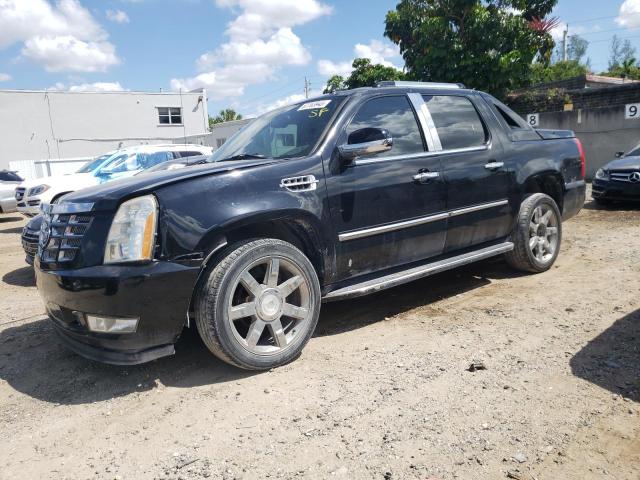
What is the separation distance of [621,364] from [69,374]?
11.9 ft

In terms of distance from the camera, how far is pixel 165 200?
10.1ft

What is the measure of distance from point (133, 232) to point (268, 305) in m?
0.95

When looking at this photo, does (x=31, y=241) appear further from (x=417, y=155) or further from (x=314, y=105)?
(x=417, y=155)

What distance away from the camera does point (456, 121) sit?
15.4 ft

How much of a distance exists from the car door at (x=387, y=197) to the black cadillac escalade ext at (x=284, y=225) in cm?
1

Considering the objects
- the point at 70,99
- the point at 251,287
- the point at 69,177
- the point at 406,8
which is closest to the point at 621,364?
the point at 251,287

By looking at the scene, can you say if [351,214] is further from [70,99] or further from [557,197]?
[70,99]

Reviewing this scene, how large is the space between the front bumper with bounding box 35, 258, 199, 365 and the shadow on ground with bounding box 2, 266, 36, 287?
3586 millimetres

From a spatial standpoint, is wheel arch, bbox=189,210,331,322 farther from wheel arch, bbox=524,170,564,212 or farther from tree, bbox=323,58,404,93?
tree, bbox=323,58,404,93

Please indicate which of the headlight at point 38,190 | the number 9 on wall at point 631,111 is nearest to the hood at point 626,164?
the number 9 on wall at point 631,111

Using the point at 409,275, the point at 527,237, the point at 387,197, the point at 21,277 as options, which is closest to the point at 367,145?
the point at 387,197

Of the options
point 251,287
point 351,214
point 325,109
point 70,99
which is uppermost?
point 70,99

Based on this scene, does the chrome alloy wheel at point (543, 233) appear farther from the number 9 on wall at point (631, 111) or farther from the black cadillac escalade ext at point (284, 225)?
the number 9 on wall at point (631, 111)

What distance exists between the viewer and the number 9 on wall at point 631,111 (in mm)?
13578
